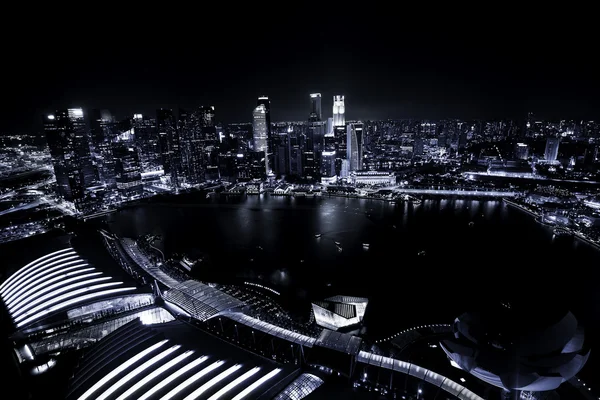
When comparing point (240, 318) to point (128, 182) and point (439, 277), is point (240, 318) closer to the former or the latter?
point (439, 277)

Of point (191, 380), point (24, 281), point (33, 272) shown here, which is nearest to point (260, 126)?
point (33, 272)

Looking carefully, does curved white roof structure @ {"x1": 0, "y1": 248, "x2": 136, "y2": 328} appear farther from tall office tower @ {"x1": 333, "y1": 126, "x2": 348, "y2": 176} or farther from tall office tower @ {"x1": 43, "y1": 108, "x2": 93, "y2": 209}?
tall office tower @ {"x1": 333, "y1": 126, "x2": 348, "y2": 176}

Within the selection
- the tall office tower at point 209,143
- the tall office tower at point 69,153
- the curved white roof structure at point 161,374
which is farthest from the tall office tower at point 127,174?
the curved white roof structure at point 161,374

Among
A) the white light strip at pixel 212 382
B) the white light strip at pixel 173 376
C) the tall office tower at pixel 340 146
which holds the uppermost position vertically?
the tall office tower at pixel 340 146

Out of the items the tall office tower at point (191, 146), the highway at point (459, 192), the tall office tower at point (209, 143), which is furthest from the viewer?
the tall office tower at point (209, 143)

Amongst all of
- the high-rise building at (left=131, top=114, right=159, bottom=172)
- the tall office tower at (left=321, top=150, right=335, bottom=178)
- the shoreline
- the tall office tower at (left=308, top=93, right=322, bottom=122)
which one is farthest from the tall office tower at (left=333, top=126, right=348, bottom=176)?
the high-rise building at (left=131, top=114, right=159, bottom=172)

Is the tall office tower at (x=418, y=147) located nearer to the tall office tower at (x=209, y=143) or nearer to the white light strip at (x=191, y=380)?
the tall office tower at (x=209, y=143)
